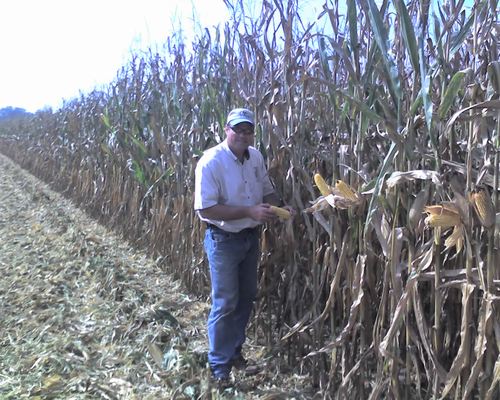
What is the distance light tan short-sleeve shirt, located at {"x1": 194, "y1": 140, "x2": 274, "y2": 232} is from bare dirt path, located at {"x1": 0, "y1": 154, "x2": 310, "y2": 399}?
0.91 metres

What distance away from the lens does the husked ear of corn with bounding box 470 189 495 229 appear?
185 cm

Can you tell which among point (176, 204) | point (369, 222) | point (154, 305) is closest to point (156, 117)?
point (176, 204)

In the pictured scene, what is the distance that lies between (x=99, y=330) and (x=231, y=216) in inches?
58.5

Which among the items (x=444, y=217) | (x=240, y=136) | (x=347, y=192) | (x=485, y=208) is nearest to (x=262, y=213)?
(x=240, y=136)

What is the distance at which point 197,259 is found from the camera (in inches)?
176

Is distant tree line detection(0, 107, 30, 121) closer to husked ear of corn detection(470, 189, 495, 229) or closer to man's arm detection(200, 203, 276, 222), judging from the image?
man's arm detection(200, 203, 276, 222)

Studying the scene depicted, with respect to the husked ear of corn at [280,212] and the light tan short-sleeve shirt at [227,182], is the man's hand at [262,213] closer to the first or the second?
the husked ear of corn at [280,212]

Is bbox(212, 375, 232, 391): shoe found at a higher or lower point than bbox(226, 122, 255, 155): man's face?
lower

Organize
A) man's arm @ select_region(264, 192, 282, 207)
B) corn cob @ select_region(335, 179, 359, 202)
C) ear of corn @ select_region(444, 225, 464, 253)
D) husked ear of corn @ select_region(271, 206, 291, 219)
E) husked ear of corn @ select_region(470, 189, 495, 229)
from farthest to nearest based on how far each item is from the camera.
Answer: man's arm @ select_region(264, 192, 282, 207) → husked ear of corn @ select_region(271, 206, 291, 219) → corn cob @ select_region(335, 179, 359, 202) → ear of corn @ select_region(444, 225, 464, 253) → husked ear of corn @ select_region(470, 189, 495, 229)

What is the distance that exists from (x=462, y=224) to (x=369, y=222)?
38 centimetres

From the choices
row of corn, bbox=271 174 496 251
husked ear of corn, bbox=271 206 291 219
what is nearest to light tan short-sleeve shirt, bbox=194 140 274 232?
husked ear of corn, bbox=271 206 291 219

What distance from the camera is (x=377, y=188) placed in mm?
2107

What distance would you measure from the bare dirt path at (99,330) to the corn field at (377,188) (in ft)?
1.39

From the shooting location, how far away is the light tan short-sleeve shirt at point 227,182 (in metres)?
2.98
